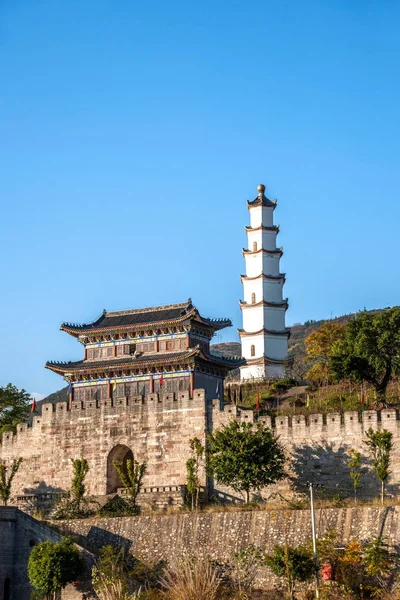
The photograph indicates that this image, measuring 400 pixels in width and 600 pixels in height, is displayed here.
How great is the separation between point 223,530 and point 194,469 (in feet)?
23.7

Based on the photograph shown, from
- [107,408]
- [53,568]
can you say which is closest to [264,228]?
[107,408]

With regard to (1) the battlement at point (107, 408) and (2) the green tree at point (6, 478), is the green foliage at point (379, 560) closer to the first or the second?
(1) the battlement at point (107, 408)

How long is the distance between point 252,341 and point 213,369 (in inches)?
841

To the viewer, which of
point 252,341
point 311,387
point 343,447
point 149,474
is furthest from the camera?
point 252,341

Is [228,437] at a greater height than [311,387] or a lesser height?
lesser

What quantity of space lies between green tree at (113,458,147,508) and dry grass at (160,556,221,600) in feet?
29.2

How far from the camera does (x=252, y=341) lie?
8050 centimetres

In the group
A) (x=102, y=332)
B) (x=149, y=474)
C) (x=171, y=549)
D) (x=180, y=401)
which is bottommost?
(x=171, y=549)

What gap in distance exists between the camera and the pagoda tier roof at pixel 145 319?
58156 millimetres

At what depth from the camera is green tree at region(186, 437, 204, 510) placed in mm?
45281

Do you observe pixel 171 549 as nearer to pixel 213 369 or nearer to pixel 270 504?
pixel 270 504

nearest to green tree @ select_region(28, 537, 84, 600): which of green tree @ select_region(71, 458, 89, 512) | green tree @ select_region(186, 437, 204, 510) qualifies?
green tree @ select_region(186, 437, 204, 510)

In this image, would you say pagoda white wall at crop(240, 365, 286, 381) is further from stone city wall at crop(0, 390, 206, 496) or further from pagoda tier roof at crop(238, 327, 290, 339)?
stone city wall at crop(0, 390, 206, 496)

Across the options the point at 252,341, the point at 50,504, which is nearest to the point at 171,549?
the point at 50,504
